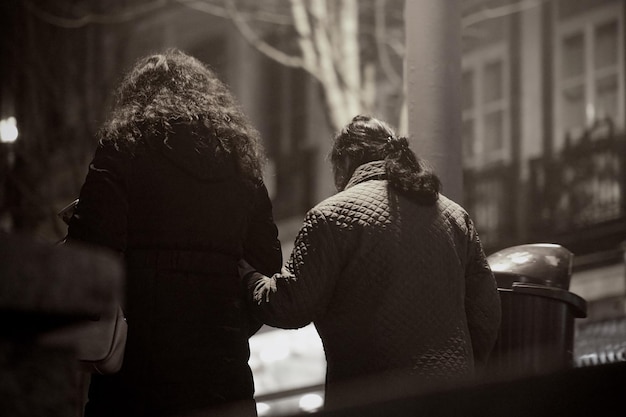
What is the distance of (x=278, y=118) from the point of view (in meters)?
24.7

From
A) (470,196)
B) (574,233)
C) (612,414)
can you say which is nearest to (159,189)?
(612,414)

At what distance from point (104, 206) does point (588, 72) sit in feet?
53.6

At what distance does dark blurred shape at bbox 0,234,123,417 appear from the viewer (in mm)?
1607

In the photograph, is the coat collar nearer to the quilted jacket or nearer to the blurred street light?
the quilted jacket

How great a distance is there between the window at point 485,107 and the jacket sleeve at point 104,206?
55.6 feet

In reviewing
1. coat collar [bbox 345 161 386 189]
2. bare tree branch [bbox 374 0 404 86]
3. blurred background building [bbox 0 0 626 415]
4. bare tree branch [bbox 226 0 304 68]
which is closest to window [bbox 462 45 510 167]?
blurred background building [bbox 0 0 626 415]

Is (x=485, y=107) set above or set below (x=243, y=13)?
below

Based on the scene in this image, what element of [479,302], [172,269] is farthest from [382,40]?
[172,269]

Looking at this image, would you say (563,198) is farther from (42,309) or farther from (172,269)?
(42,309)

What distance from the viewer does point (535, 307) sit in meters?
5.28

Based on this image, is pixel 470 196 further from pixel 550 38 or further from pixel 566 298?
pixel 566 298

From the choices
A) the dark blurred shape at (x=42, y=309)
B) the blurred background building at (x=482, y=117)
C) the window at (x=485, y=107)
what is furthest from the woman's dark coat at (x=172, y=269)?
the window at (x=485, y=107)

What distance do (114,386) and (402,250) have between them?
3.57ft

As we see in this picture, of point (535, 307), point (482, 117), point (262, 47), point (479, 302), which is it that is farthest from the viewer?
point (482, 117)
